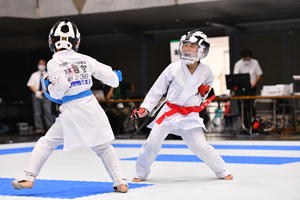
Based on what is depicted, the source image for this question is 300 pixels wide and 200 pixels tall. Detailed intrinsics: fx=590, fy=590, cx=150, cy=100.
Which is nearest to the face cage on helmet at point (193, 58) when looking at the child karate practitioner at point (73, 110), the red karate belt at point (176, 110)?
the red karate belt at point (176, 110)

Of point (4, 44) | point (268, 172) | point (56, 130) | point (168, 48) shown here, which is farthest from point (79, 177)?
point (4, 44)

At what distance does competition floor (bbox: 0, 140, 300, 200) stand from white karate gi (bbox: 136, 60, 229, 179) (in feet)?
0.56

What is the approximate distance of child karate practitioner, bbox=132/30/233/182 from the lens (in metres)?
4.77

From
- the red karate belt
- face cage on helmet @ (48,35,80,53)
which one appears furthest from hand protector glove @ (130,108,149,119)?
face cage on helmet @ (48,35,80,53)

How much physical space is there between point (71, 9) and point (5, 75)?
7.09 meters

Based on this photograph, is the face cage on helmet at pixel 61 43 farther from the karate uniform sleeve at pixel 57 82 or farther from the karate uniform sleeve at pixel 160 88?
the karate uniform sleeve at pixel 160 88

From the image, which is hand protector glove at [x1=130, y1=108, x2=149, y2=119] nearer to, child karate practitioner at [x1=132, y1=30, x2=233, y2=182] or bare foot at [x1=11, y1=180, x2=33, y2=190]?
child karate practitioner at [x1=132, y1=30, x2=233, y2=182]

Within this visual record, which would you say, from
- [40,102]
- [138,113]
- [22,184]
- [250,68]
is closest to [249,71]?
[250,68]

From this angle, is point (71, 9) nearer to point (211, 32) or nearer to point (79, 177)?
point (211, 32)

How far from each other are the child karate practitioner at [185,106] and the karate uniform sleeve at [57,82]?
79 cm

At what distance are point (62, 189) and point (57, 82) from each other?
841 millimetres

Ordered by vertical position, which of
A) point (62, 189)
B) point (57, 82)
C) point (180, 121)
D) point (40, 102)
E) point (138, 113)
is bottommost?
point (40, 102)

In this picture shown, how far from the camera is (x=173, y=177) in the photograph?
510 cm

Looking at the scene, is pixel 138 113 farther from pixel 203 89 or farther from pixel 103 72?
pixel 203 89
